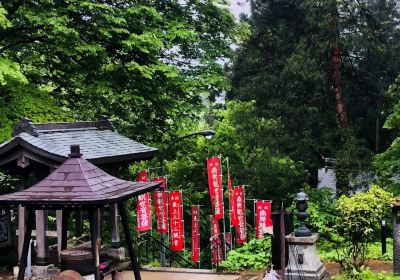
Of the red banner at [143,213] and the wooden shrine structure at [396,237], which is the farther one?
the red banner at [143,213]

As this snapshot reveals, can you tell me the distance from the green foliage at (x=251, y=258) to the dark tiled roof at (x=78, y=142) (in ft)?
15.1

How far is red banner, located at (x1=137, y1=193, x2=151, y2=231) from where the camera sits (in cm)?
1766

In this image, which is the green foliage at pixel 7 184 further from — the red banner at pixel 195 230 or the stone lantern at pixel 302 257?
the stone lantern at pixel 302 257

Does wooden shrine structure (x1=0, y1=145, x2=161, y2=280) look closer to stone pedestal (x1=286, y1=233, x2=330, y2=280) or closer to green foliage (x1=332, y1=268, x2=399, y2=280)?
stone pedestal (x1=286, y1=233, x2=330, y2=280)

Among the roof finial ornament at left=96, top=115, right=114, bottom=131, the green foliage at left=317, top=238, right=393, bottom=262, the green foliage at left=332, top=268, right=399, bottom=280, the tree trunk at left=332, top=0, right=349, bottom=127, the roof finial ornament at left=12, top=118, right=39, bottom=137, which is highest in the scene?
the tree trunk at left=332, top=0, right=349, bottom=127

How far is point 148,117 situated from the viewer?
20.7 meters

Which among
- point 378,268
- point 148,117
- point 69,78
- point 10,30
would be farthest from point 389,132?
point 10,30

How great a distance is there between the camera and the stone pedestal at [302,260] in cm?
1422

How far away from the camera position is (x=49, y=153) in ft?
42.1

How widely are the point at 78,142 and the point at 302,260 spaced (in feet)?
23.9

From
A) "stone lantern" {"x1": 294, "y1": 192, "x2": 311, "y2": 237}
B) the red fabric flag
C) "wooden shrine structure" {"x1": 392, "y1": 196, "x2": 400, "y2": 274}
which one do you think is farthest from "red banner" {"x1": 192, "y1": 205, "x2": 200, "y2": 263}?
"wooden shrine structure" {"x1": 392, "y1": 196, "x2": 400, "y2": 274}

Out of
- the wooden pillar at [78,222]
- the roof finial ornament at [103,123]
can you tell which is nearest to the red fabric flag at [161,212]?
the roof finial ornament at [103,123]

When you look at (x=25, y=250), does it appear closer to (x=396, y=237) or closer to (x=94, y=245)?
(x=94, y=245)

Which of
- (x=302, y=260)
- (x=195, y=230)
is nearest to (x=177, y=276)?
(x=195, y=230)
